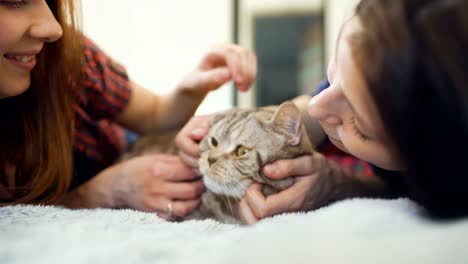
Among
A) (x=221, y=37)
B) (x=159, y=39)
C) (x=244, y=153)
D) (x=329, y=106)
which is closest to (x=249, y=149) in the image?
(x=244, y=153)

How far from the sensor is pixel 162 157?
3.24 ft

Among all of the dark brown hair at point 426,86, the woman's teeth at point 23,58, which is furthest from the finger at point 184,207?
the dark brown hair at point 426,86

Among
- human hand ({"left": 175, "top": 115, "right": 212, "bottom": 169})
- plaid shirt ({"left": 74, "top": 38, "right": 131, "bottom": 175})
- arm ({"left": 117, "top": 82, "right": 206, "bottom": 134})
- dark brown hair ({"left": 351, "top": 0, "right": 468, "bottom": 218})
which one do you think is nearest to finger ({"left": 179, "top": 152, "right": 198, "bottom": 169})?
human hand ({"left": 175, "top": 115, "right": 212, "bottom": 169})

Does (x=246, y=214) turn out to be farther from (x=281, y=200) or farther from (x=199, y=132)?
(x=199, y=132)

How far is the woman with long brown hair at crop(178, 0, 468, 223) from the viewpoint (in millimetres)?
374

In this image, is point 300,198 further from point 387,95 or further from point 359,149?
point 387,95

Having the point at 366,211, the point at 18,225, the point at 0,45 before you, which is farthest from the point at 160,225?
the point at 0,45

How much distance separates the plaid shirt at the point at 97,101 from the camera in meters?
1.07

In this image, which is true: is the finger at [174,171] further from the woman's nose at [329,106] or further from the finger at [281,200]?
the woman's nose at [329,106]

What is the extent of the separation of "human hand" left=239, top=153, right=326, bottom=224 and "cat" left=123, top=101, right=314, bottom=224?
29 millimetres

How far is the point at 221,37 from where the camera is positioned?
1.71 m

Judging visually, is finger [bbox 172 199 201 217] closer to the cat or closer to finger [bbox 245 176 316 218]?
the cat

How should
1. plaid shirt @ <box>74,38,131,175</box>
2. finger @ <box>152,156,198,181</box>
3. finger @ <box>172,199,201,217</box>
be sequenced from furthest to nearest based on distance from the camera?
plaid shirt @ <box>74,38,131,175</box> < finger @ <box>152,156,198,181</box> < finger @ <box>172,199,201,217</box>

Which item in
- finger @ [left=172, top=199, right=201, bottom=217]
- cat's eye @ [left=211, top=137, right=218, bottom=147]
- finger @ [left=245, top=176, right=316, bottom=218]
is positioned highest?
cat's eye @ [left=211, top=137, right=218, bottom=147]
